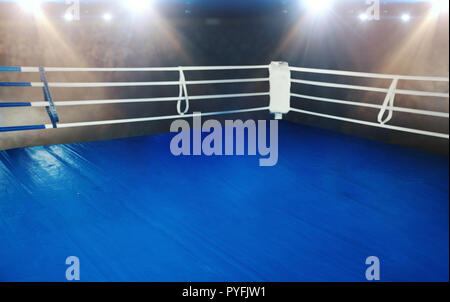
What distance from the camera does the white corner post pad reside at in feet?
15.7

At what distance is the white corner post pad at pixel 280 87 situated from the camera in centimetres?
478

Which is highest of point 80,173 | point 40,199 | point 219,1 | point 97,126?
point 219,1

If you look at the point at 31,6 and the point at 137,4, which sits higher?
the point at 137,4

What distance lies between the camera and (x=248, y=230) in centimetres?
226

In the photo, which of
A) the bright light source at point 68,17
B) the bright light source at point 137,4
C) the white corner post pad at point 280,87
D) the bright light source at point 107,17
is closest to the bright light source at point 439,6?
the white corner post pad at point 280,87

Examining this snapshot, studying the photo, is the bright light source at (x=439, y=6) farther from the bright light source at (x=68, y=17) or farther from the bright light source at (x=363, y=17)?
the bright light source at (x=68, y=17)

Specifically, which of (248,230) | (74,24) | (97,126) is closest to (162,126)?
(97,126)

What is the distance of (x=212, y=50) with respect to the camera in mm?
4887

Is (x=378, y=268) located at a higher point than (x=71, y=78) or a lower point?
lower

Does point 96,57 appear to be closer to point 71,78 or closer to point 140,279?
point 71,78

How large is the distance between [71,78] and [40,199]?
5.93 ft

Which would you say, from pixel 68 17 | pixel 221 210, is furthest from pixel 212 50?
pixel 221 210

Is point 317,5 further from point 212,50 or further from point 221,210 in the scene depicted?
point 221,210

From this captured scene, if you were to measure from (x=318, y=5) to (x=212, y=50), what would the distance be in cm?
140
